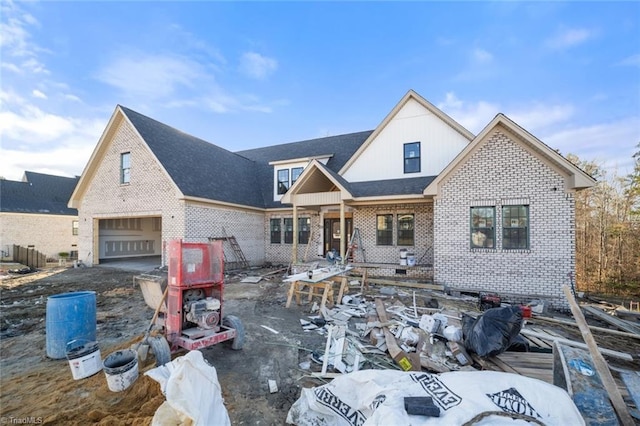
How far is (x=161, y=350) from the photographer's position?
3791 millimetres

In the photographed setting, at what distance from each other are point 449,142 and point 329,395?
469 inches

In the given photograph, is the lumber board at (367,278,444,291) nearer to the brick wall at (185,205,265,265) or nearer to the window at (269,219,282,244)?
the window at (269,219,282,244)

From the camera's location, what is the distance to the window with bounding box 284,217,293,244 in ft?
52.6

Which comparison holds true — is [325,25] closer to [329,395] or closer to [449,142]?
[449,142]

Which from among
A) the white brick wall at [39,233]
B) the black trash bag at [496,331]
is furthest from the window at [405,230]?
the white brick wall at [39,233]

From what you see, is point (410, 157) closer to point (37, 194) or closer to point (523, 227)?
point (523, 227)

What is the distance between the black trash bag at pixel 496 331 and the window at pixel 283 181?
44.4ft

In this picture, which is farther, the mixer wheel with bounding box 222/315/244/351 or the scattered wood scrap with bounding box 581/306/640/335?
the scattered wood scrap with bounding box 581/306/640/335

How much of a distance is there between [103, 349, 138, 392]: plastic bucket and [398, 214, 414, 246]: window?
10.8 m

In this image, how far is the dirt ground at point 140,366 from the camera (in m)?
3.14

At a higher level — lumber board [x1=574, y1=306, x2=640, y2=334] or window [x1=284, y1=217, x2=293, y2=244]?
window [x1=284, y1=217, x2=293, y2=244]

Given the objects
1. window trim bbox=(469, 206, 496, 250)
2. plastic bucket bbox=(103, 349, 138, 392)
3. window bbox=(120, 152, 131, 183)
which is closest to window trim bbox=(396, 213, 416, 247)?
window trim bbox=(469, 206, 496, 250)

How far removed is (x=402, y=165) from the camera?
41.2 ft

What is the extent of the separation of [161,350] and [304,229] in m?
12.0
